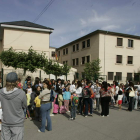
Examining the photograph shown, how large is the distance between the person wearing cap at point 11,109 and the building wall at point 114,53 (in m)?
24.1

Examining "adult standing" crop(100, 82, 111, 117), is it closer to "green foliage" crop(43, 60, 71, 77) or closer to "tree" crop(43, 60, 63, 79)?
"green foliage" crop(43, 60, 71, 77)

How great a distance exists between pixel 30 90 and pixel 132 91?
600 cm

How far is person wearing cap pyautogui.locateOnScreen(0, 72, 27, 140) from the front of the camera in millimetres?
2842

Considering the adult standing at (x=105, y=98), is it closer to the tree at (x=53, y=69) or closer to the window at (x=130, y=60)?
the tree at (x=53, y=69)

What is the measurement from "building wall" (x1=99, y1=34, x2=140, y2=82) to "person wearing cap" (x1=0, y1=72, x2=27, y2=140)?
79.1ft

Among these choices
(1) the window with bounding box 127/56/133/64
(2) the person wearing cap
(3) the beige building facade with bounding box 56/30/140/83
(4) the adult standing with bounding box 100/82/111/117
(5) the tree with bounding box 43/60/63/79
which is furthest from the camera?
(1) the window with bounding box 127/56/133/64

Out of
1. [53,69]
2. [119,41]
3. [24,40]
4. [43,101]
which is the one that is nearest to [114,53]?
[119,41]

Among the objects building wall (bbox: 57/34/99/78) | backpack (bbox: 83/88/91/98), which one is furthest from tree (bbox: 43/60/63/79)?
building wall (bbox: 57/34/99/78)

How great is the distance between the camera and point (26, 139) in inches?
191

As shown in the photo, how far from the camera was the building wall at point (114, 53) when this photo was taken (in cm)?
2627

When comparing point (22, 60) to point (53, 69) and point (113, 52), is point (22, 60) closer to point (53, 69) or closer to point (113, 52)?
point (53, 69)

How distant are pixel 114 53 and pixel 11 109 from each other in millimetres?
25759

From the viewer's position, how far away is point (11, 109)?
113 inches

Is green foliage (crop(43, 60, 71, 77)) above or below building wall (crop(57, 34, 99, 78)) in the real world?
below
